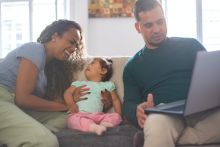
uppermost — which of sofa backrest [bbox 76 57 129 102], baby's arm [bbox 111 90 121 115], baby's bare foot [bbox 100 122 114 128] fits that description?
sofa backrest [bbox 76 57 129 102]

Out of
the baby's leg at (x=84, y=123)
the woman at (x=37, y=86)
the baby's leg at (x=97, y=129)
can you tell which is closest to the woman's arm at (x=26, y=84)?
the woman at (x=37, y=86)

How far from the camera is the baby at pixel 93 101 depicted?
1.71 m

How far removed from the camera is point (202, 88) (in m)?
1.19

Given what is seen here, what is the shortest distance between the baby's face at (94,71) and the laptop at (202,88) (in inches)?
24.2

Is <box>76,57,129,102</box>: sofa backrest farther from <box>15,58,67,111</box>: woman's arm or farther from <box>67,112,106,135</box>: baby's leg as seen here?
<box>15,58,67,111</box>: woman's arm

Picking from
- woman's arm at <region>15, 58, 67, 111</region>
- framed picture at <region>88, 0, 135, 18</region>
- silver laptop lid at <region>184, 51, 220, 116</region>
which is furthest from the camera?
framed picture at <region>88, 0, 135, 18</region>

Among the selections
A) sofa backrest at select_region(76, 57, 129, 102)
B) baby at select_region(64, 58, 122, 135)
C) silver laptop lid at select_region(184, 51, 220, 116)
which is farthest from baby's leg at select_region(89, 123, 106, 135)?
silver laptop lid at select_region(184, 51, 220, 116)

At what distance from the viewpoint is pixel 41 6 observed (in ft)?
15.3

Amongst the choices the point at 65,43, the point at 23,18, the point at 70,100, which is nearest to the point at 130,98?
the point at 70,100

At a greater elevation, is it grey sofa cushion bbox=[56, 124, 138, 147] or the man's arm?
the man's arm

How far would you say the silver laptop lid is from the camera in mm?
1134

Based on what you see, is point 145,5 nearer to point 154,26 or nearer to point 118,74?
point 154,26

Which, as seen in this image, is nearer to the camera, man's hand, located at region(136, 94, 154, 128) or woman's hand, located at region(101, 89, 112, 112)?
man's hand, located at region(136, 94, 154, 128)

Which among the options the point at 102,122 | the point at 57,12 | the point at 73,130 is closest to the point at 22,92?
the point at 73,130
